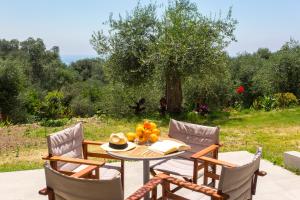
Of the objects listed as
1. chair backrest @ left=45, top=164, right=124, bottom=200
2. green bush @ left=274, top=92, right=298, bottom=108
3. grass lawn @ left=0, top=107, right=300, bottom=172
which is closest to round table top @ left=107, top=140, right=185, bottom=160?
chair backrest @ left=45, top=164, right=124, bottom=200

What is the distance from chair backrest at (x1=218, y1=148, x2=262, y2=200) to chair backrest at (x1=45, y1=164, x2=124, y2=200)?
823mm

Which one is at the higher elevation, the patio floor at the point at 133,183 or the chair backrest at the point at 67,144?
the chair backrest at the point at 67,144

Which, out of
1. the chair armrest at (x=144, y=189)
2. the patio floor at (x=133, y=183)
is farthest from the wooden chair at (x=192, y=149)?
the chair armrest at (x=144, y=189)

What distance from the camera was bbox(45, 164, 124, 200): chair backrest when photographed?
2389 mm

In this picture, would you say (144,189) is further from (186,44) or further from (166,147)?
(186,44)

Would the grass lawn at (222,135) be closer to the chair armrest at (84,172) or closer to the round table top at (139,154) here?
the chair armrest at (84,172)

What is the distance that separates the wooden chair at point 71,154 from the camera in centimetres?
358

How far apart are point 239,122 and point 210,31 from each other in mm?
3077

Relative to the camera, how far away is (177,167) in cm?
400

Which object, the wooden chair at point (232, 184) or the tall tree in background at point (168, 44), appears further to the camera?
the tall tree in background at point (168, 44)

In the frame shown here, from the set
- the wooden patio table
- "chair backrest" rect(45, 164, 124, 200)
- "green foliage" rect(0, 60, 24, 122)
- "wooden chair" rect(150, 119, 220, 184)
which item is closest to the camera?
"chair backrest" rect(45, 164, 124, 200)

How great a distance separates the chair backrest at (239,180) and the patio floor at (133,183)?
45.2 inches

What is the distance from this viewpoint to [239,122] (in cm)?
1079

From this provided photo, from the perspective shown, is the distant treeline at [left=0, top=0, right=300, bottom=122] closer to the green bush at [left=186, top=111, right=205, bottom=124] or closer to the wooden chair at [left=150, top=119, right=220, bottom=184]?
the green bush at [left=186, top=111, right=205, bottom=124]
